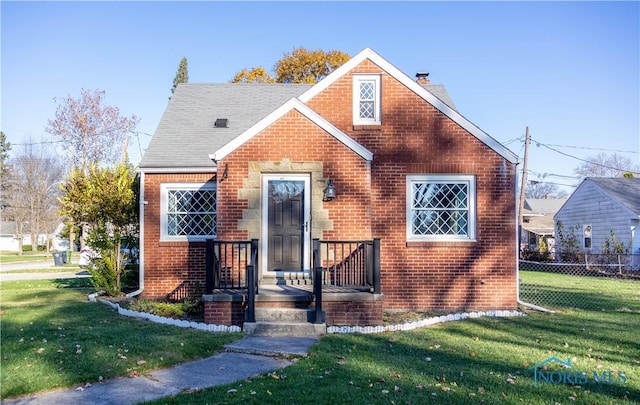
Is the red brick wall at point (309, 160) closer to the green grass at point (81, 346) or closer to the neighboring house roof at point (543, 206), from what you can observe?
the green grass at point (81, 346)

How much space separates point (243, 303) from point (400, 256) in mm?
3706

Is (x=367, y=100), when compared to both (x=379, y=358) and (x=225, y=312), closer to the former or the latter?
(x=225, y=312)

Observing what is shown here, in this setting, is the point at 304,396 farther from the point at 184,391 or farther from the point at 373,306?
the point at 373,306

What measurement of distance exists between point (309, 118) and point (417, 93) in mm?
2661

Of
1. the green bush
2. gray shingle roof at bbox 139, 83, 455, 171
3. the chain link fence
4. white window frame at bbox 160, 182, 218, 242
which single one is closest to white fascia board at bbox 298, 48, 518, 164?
gray shingle roof at bbox 139, 83, 455, 171

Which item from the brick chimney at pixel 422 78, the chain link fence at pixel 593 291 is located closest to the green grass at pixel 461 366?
the chain link fence at pixel 593 291

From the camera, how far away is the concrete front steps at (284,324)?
7.89m

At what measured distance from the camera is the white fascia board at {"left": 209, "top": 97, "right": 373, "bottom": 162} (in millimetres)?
9719

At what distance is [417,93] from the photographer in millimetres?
10875

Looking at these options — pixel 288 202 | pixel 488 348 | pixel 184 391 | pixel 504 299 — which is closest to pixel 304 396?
pixel 184 391

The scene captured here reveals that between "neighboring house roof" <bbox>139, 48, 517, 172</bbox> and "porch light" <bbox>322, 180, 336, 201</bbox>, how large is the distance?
93 centimetres

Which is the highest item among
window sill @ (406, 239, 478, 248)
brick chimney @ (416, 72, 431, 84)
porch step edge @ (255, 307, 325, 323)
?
brick chimney @ (416, 72, 431, 84)

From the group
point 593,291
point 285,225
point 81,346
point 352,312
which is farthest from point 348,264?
point 593,291

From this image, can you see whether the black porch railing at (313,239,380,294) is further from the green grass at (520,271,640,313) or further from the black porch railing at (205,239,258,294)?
the green grass at (520,271,640,313)
